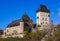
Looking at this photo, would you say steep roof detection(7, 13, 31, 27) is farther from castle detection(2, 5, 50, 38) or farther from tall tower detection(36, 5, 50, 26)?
tall tower detection(36, 5, 50, 26)

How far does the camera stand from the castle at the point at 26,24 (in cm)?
6650

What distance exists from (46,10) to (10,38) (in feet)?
58.0

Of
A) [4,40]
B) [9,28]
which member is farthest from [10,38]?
[9,28]

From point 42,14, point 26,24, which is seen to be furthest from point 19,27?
point 42,14

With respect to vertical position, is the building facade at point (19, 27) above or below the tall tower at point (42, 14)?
below

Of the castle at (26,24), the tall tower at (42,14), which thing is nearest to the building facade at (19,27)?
the castle at (26,24)

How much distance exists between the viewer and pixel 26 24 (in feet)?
226

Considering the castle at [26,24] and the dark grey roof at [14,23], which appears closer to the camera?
the castle at [26,24]

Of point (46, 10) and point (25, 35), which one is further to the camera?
point (46, 10)

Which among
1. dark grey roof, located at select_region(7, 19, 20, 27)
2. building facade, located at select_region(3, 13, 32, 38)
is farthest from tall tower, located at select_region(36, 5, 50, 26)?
dark grey roof, located at select_region(7, 19, 20, 27)

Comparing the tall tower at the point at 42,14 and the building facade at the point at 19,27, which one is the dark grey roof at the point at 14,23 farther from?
the tall tower at the point at 42,14

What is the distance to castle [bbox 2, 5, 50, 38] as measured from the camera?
218ft

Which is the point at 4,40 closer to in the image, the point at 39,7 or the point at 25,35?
the point at 25,35

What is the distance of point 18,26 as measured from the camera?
229ft
